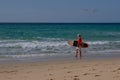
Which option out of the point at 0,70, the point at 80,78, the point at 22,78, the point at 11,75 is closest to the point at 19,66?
the point at 0,70

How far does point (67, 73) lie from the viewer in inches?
449

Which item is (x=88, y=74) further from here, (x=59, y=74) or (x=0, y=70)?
(x=0, y=70)

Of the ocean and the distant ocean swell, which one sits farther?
the distant ocean swell

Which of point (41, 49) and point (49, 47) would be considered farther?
point (49, 47)

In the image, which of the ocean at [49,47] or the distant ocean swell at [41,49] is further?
the distant ocean swell at [41,49]

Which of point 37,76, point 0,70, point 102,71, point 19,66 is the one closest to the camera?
point 37,76

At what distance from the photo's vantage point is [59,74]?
11.2 metres

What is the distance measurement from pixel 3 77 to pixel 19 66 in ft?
10.7

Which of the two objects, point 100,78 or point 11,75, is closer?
point 100,78

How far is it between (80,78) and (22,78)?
196 centimetres

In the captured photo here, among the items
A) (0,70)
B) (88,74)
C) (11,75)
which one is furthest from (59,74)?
(0,70)

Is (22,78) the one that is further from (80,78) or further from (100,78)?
(100,78)

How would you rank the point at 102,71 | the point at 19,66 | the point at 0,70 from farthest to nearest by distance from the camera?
the point at 19,66, the point at 0,70, the point at 102,71

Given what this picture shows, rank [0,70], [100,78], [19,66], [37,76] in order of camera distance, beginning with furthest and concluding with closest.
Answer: [19,66], [0,70], [37,76], [100,78]
